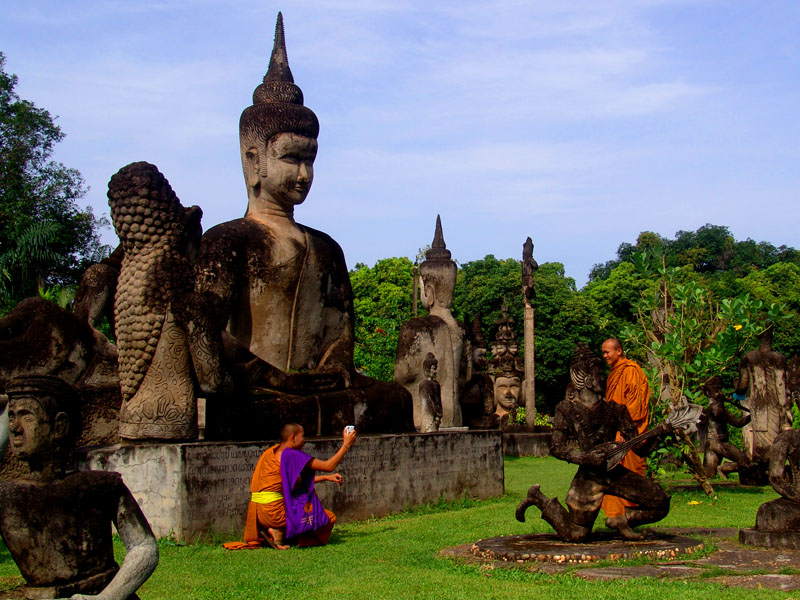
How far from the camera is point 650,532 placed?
8.92m

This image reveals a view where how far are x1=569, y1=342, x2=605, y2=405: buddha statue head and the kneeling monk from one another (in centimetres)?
216

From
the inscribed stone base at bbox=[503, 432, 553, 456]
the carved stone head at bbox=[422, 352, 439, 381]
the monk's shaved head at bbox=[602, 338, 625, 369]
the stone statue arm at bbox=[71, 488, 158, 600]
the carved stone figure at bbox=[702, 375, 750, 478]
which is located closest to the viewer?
the stone statue arm at bbox=[71, 488, 158, 600]

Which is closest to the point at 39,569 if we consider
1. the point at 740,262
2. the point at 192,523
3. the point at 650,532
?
the point at 192,523

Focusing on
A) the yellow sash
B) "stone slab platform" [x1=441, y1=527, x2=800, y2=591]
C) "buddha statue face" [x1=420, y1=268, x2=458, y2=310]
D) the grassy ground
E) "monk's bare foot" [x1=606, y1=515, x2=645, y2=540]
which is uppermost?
"buddha statue face" [x1=420, y1=268, x2=458, y2=310]

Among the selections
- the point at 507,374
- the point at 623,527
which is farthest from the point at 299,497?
the point at 507,374

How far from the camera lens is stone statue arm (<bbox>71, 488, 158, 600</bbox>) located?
14.1 ft

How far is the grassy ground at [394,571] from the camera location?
268 inches

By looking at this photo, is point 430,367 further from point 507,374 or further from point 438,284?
point 507,374

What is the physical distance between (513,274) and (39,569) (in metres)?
48.6

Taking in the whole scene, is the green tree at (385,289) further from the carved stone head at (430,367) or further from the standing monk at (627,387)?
the standing monk at (627,387)

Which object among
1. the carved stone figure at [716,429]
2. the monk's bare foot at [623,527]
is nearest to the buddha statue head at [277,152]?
the monk's bare foot at [623,527]

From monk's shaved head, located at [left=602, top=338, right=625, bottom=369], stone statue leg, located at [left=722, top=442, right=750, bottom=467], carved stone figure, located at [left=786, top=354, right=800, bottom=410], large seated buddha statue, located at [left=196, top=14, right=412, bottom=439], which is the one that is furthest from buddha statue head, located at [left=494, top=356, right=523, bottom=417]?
monk's shaved head, located at [left=602, top=338, right=625, bottom=369]

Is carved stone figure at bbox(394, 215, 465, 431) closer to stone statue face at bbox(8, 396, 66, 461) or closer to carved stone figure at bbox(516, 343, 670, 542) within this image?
carved stone figure at bbox(516, 343, 670, 542)

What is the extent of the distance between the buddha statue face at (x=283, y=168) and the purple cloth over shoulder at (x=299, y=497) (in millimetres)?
3815
